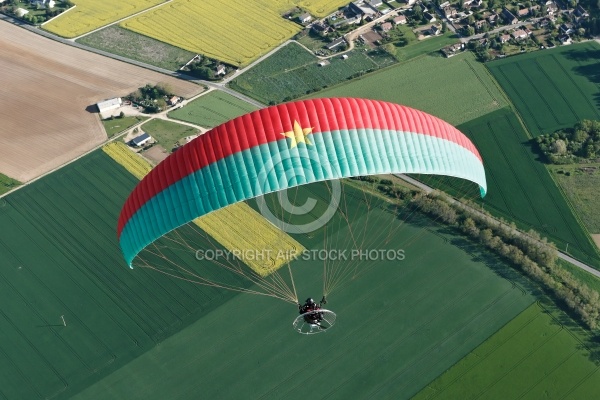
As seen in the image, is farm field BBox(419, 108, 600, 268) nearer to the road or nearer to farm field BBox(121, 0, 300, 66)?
the road

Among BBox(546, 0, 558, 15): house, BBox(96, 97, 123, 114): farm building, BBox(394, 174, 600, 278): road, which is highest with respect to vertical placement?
BBox(546, 0, 558, 15): house

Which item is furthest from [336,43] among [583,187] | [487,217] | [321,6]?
[583,187]

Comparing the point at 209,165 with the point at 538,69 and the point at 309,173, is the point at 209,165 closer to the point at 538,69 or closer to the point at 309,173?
the point at 309,173

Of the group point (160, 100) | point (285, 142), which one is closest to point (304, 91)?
point (160, 100)

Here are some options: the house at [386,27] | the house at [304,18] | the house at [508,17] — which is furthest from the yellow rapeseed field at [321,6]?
the house at [508,17]

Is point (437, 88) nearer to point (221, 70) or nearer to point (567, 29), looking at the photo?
point (567, 29)

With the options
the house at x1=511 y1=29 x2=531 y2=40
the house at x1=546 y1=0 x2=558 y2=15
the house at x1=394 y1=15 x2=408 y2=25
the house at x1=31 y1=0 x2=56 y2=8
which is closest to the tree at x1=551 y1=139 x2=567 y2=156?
the house at x1=511 y1=29 x2=531 y2=40

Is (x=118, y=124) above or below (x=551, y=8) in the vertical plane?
below
